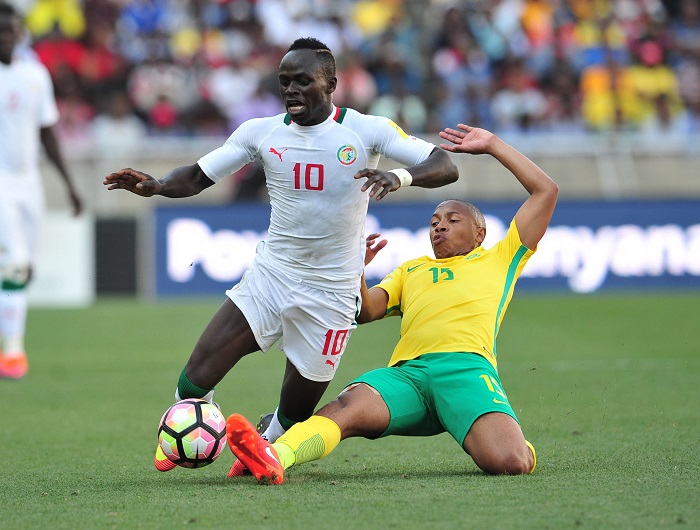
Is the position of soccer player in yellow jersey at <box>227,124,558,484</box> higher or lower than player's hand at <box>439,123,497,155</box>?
lower

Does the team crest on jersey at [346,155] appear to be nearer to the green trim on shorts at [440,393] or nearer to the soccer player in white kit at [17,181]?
the green trim on shorts at [440,393]

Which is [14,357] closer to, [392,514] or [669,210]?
[392,514]

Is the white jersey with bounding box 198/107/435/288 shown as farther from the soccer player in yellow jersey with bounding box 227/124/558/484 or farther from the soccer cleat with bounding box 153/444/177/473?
the soccer cleat with bounding box 153/444/177/473

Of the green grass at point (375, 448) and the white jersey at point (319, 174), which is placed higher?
the white jersey at point (319, 174)

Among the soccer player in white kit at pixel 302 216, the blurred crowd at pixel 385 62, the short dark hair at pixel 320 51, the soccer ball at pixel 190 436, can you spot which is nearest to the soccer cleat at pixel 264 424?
the soccer player in white kit at pixel 302 216

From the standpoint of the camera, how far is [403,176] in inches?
219

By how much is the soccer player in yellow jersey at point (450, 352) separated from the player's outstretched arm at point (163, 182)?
103 cm

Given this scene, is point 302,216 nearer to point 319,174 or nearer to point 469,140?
point 319,174

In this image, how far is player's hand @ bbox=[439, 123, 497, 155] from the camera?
6043 mm

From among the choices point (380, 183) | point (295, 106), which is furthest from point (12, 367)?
point (380, 183)

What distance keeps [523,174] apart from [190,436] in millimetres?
2138

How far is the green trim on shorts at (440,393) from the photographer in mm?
5910

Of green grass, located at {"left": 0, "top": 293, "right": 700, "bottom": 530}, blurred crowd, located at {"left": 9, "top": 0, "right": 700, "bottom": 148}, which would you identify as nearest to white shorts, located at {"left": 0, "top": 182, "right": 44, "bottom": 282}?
green grass, located at {"left": 0, "top": 293, "right": 700, "bottom": 530}

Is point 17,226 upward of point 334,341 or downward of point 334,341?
upward
